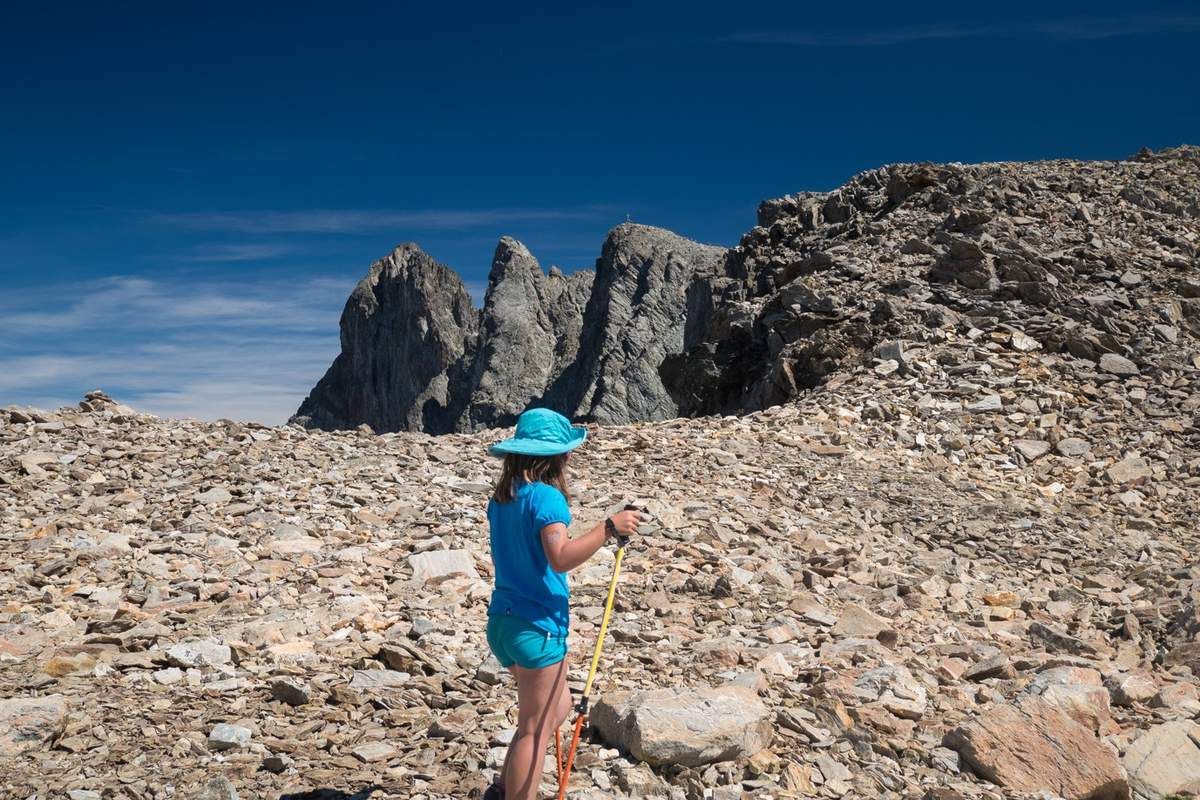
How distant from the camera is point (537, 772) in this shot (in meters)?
4.23

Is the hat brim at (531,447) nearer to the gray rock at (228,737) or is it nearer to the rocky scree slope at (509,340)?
the gray rock at (228,737)

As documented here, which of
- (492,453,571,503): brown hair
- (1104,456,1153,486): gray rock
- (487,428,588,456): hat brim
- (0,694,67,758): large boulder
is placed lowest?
(0,694,67,758): large boulder

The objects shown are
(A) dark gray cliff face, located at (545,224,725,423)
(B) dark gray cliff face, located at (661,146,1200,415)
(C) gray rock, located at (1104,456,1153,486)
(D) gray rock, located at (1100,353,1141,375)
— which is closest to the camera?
(C) gray rock, located at (1104,456,1153,486)

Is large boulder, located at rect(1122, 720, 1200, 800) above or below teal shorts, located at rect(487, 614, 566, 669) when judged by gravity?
below

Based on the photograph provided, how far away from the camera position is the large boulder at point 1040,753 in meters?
5.53

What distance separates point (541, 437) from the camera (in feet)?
13.9

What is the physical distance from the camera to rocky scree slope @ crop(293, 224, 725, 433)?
370 ft

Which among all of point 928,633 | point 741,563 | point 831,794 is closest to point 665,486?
point 741,563

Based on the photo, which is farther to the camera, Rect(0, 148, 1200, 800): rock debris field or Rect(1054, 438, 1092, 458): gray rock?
Rect(1054, 438, 1092, 458): gray rock

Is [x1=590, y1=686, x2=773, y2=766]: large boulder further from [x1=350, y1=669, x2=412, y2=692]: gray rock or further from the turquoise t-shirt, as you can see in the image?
[x1=350, y1=669, x2=412, y2=692]: gray rock

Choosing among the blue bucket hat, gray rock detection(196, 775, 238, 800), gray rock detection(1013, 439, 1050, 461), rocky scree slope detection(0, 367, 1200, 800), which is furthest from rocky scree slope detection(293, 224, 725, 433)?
the blue bucket hat

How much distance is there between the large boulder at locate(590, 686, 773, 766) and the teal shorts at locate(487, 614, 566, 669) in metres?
1.31

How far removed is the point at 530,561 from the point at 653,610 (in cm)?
401

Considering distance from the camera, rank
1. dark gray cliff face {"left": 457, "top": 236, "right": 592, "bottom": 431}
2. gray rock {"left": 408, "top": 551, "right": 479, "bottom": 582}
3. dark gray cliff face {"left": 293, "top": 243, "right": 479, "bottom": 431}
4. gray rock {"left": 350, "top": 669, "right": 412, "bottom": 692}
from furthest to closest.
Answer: dark gray cliff face {"left": 293, "top": 243, "right": 479, "bottom": 431} → dark gray cliff face {"left": 457, "top": 236, "right": 592, "bottom": 431} → gray rock {"left": 408, "top": 551, "right": 479, "bottom": 582} → gray rock {"left": 350, "top": 669, "right": 412, "bottom": 692}
